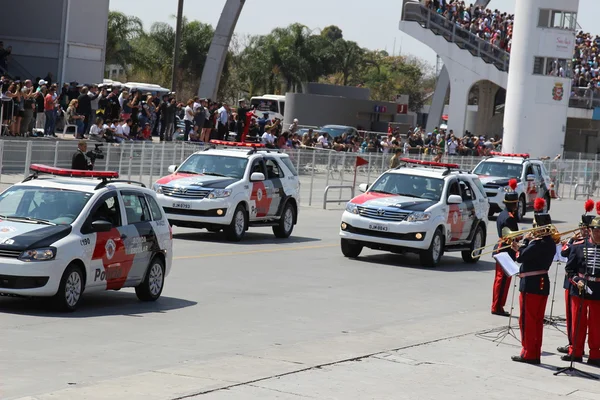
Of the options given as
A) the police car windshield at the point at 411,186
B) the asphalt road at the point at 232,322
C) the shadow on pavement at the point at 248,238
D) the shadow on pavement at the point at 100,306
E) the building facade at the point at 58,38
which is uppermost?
the building facade at the point at 58,38

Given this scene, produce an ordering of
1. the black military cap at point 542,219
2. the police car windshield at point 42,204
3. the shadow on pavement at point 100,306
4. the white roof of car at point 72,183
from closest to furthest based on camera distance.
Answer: the black military cap at point 542,219 < the shadow on pavement at point 100,306 < the police car windshield at point 42,204 < the white roof of car at point 72,183

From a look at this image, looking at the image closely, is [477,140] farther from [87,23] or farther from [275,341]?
[275,341]

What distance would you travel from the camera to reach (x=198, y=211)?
78.2 ft

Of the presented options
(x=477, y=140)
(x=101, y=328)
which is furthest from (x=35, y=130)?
(x=477, y=140)

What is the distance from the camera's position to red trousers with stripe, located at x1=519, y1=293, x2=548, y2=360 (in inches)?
505

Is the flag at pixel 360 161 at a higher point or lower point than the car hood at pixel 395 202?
higher

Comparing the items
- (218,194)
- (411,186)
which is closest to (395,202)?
(411,186)

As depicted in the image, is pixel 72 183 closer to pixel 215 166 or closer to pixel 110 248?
pixel 110 248

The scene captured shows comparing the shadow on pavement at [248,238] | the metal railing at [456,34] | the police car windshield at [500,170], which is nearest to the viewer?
the shadow on pavement at [248,238]

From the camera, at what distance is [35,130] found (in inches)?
1312

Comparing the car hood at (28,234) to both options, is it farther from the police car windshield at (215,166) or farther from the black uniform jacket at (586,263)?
the police car windshield at (215,166)

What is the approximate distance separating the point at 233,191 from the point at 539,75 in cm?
4446

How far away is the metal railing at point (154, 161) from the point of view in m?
28.4

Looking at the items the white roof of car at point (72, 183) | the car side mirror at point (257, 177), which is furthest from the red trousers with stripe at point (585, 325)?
the car side mirror at point (257, 177)
